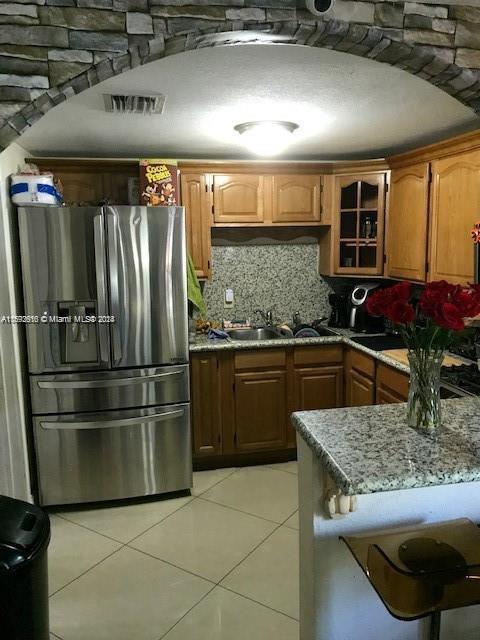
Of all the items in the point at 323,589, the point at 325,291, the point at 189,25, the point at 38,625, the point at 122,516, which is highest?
the point at 189,25

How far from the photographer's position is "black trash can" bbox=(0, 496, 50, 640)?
4.53 feet

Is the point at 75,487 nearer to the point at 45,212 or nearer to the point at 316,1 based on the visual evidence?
the point at 45,212

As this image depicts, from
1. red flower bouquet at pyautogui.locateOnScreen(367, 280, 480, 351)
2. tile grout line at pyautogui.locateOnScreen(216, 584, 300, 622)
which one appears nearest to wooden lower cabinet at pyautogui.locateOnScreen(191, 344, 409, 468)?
tile grout line at pyautogui.locateOnScreen(216, 584, 300, 622)

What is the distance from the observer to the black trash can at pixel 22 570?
1.38 meters

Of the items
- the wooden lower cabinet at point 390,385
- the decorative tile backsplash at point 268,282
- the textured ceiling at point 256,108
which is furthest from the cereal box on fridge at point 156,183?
the wooden lower cabinet at point 390,385

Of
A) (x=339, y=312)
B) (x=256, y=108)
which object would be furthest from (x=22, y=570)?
(x=339, y=312)

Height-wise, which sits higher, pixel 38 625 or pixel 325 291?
pixel 325 291

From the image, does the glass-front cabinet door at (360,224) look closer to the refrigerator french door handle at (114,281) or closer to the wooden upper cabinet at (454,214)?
the wooden upper cabinet at (454,214)

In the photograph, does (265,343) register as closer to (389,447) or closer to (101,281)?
(101,281)

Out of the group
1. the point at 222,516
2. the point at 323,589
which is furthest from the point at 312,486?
the point at 222,516

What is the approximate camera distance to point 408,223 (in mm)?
3258

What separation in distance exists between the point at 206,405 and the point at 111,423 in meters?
0.72

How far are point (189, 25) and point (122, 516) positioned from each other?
2624 mm

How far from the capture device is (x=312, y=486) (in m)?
1.32
